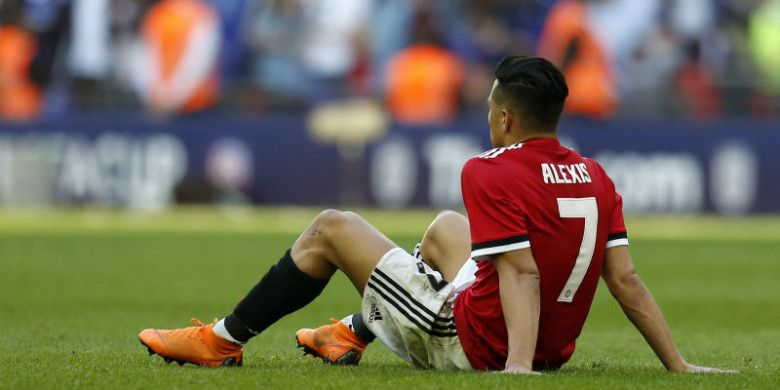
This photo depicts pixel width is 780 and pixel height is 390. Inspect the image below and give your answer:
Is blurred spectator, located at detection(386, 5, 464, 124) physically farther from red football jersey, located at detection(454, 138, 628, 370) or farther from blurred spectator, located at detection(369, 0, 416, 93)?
red football jersey, located at detection(454, 138, 628, 370)

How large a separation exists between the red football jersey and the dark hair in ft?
0.28

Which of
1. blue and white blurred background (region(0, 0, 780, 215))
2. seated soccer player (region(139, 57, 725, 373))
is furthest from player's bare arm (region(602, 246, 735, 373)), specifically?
blue and white blurred background (region(0, 0, 780, 215))

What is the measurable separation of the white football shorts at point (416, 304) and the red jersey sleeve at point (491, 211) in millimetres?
340

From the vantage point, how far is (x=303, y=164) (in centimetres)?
2259

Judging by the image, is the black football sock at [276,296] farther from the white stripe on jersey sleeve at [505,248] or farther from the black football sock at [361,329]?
the white stripe on jersey sleeve at [505,248]

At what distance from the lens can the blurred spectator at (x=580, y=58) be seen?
73.0 ft

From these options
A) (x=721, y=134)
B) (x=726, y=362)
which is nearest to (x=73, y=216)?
(x=721, y=134)

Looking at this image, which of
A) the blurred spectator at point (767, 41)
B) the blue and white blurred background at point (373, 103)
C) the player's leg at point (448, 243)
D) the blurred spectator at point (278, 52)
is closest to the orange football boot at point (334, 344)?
the player's leg at point (448, 243)

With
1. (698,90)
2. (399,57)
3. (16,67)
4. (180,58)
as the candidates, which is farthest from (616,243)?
(16,67)

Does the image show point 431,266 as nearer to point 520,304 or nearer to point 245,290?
point 520,304

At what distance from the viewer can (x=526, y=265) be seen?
204 inches

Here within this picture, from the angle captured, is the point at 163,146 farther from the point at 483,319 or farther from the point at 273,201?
the point at 483,319

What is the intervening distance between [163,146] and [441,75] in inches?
170

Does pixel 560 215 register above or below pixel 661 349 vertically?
above
